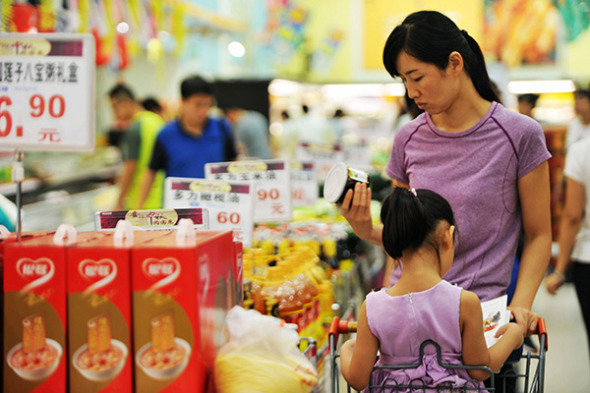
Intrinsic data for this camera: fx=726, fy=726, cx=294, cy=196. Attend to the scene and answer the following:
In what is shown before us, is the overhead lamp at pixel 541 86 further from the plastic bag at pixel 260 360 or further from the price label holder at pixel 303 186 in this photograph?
the plastic bag at pixel 260 360

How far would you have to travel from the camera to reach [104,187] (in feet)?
28.3

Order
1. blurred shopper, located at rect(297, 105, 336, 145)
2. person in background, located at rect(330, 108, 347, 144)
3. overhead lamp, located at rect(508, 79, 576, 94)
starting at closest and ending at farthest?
blurred shopper, located at rect(297, 105, 336, 145), person in background, located at rect(330, 108, 347, 144), overhead lamp, located at rect(508, 79, 576, 94)

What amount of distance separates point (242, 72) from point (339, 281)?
11637 mm

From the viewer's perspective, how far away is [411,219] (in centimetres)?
190

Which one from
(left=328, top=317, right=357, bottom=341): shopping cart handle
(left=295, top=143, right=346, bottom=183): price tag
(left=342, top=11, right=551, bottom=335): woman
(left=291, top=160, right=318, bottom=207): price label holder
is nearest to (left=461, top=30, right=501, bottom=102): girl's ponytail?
(left=342, top=11, right=551, bottom=335): woman

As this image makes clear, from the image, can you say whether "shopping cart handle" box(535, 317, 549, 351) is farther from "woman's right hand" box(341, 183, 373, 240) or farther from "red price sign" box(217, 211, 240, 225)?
"red price sign" box(217, 211, 240, 225)

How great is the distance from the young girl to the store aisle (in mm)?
3251

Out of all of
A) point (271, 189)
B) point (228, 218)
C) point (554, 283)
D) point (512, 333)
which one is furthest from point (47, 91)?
point (554, 283)

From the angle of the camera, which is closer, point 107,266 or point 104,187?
point 107,266

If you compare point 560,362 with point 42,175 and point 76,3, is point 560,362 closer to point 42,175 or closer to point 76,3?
point 76,3

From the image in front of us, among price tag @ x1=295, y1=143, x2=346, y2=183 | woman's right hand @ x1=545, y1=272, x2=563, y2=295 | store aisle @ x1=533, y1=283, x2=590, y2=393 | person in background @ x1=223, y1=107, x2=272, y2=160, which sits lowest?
store aisle @ x1=533, y1=283, x2=590, y2=393

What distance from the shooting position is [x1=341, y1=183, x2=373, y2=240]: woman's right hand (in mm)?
2123

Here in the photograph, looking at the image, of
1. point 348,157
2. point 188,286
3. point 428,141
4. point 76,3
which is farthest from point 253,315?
point 348,157

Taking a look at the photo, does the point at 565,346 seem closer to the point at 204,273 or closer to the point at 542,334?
the point at 542,334
